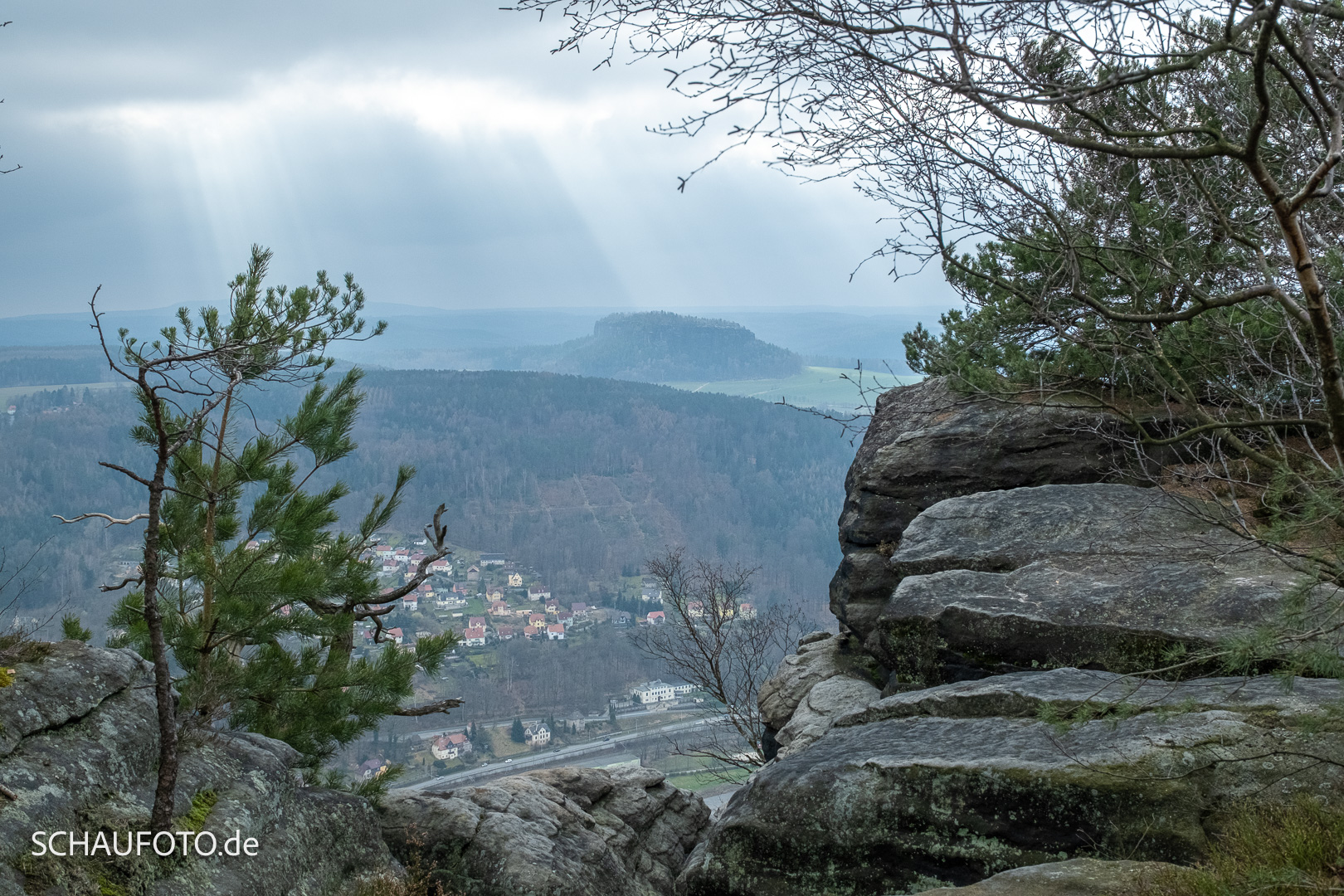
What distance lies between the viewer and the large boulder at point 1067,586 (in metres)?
6.49

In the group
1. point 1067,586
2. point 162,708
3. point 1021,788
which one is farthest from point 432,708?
point 1021,788

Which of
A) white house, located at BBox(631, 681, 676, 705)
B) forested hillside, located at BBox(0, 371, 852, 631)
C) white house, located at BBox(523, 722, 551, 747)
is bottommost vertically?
white house, located at BBox(631, 681, 676, 705)

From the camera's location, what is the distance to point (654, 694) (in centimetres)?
6612

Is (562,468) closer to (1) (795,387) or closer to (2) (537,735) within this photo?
(1) (795,387)

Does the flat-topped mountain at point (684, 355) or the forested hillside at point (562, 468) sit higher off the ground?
the flat-topped mountain at point (684, 355)

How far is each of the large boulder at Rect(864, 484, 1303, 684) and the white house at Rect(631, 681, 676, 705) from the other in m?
59.6

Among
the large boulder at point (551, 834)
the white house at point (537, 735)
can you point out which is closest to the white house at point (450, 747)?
the white house at point (537, 735)

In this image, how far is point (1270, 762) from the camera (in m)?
4.78

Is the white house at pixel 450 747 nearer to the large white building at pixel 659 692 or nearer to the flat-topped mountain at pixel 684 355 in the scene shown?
the large white building at pixel 659 692

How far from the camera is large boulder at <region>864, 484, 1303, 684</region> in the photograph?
21.3 ft

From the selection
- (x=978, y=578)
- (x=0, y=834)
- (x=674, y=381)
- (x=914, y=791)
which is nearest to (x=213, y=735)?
(x=0, y=834)

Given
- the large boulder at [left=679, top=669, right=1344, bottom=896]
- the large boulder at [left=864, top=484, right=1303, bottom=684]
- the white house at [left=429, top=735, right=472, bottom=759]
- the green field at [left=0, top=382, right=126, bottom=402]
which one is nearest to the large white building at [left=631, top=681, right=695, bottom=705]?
the white house at [left=429, top=735, right=472, bottom=759]

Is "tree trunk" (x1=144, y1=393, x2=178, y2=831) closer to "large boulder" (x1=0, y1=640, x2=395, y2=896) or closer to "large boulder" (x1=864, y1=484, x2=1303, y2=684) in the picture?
"large boulder" (x1=0, y1=640, x2=395, y2=896)

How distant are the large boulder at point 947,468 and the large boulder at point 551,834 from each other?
3.41m
